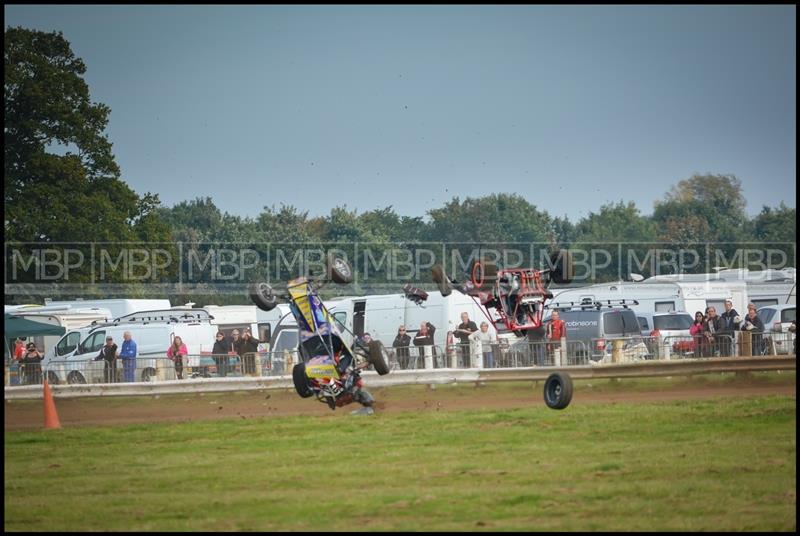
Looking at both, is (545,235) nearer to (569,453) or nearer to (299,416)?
(299,416)

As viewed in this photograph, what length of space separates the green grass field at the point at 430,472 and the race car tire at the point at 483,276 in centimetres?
234

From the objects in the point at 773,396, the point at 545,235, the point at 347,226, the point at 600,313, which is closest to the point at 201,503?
the point at 773,396

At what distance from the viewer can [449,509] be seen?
11.8 meters

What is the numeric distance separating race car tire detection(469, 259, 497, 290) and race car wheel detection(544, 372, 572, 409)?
1.98m

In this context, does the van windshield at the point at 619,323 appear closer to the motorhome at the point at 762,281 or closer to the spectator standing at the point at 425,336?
the spectator standing at the point at 425,336

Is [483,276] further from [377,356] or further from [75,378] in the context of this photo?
[75,378]

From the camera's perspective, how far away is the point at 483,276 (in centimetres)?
1911

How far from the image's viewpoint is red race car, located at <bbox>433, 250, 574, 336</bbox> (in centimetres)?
1908

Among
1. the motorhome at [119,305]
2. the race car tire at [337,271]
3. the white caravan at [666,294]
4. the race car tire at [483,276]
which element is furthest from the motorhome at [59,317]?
the race car tire at [483,276]

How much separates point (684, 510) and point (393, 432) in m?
7.86

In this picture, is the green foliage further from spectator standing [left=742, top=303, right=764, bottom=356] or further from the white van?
spectator standing [left=742, top=303, right=764, bottom=356]

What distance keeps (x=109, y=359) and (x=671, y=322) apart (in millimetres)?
16747

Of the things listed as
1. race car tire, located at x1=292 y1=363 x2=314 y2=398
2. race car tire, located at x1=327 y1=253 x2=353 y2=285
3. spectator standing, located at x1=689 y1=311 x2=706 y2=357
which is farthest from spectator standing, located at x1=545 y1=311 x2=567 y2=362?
race car tire, located at x1=292 y1=363 x2=314 y2=398

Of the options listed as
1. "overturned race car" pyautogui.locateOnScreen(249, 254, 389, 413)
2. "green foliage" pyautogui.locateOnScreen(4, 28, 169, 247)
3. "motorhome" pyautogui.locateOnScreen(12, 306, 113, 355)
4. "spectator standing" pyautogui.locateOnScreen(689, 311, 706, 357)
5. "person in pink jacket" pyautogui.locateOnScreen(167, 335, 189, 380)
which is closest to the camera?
"overturned race car" pyautogui.locateOnScreen(249, 254, 389, 413)
